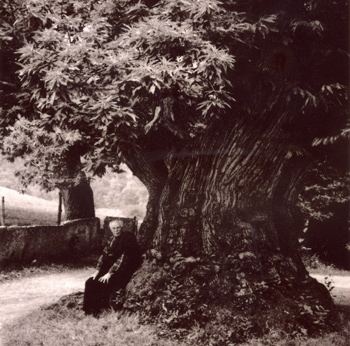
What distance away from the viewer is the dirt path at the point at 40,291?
31.9 feet

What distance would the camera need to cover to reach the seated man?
8.21m

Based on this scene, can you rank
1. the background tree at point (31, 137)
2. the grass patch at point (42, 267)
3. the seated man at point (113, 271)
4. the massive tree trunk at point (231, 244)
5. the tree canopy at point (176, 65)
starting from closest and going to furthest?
1. the tree canopy at point (176, 65)
2. the massive tree trunk at point (231, 244)
3. the background tree at point (31, 137)
4. the seated man at point (113, 271)
5. the grass patch at point (42, 267)

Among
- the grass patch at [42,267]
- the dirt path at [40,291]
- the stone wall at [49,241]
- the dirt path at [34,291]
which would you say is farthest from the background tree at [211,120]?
the stone wall at [49,241]

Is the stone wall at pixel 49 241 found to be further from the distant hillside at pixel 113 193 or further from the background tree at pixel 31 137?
the distant hillside at pixel 113 193

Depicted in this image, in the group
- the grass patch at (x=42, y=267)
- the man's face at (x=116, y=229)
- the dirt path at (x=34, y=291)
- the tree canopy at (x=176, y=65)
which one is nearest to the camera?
the tree canopy at (x=176, y=65)

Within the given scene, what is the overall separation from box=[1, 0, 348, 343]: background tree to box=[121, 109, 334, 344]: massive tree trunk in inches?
0.7

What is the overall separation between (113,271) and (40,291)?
4.52 m

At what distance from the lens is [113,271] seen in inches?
326

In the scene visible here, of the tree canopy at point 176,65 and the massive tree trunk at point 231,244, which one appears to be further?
the massive tree trunk at point 231,244

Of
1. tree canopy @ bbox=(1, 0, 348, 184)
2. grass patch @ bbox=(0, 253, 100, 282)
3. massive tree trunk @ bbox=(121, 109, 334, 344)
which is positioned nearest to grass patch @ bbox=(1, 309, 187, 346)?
massive tree trunk @ bbox=(121, 109, 334, 344)

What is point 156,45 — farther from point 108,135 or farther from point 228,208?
point 228,208

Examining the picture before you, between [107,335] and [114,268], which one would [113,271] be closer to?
[114,268]

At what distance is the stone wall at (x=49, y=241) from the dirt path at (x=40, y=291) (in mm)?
1091

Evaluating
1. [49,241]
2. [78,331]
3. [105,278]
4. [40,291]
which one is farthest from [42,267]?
[78,331]
